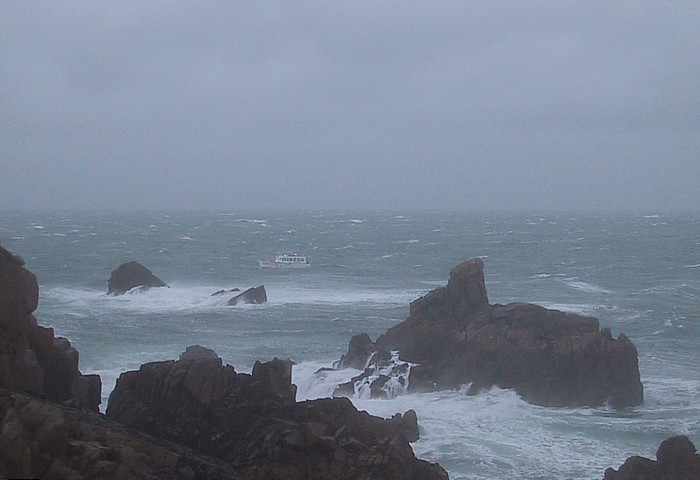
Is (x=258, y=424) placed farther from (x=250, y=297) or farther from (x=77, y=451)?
(x=250, y=297)

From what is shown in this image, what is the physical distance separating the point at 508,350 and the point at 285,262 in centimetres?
5133

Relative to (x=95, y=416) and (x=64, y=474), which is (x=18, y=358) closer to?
(x=95, y=416)

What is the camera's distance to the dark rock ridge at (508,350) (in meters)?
29.9

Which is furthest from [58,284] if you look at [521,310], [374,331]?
[521,310]

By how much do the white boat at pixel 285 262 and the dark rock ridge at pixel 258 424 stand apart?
61735 mm

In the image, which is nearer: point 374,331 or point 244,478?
point 244,478

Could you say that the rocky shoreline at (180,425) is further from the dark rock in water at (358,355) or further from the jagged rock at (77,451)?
the dark rock in water at (358,355)

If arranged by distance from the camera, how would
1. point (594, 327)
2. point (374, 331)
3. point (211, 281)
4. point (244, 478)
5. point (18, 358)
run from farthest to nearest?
point (211, 281) → point (374, 331) → point (594, 327) → point (18, 358) → point (244, 478)

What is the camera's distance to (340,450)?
15.9 meters

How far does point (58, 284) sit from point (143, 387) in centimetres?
4964

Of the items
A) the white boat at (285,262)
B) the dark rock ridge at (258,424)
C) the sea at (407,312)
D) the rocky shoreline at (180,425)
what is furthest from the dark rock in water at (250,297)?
the dark rock ridge at (258,424)

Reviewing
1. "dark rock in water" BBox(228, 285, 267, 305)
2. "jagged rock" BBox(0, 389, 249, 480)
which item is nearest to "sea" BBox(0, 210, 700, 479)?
"dark rock in water" BBox(228, 285, 267, 305)

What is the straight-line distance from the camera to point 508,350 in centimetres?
3141

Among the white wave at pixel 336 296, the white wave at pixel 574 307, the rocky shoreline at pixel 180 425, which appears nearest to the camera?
the rocky shoreline at pixel 180 425
